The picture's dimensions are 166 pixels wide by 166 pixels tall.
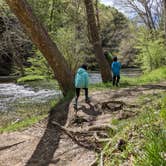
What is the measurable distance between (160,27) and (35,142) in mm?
37849

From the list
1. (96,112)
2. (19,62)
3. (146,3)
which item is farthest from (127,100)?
(146,3)

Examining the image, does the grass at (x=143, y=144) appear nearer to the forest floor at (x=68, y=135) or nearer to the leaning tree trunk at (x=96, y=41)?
the forest floor at (x=68, y=135)

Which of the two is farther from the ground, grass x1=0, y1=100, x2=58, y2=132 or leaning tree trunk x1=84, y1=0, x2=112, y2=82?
leaning tree trunk x1=84, y1=0, x2=112, y2=82

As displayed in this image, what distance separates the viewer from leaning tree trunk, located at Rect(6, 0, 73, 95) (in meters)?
13.8

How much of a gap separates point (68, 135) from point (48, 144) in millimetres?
624

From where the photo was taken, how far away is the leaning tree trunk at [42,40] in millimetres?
13757

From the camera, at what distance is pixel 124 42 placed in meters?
61.8

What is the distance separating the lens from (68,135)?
9539mm

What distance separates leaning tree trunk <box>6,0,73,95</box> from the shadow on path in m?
3.29

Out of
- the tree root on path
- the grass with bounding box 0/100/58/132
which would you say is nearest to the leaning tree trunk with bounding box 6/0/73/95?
the grass with bounding box 0/100/58/132

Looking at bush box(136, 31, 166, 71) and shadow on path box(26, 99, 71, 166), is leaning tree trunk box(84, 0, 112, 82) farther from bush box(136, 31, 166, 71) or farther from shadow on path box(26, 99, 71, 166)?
bush box(136, 31, 166, 71)

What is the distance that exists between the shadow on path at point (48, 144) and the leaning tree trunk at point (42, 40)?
10.8ft

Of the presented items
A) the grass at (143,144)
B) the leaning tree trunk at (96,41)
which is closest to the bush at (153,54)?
the leaning tree trunk at (96,41)

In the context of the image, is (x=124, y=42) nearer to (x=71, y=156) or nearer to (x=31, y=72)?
(x=31, y=72)
